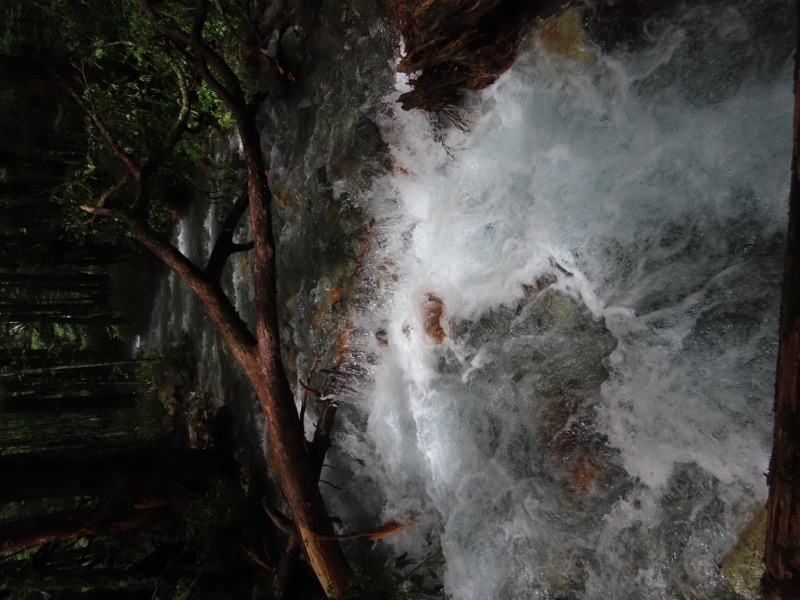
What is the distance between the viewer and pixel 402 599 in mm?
3842

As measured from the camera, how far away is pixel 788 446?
1.90 meters

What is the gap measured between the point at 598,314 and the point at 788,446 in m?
1.58

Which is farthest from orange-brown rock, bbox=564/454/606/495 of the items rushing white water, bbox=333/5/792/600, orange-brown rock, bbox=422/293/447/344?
orange-brown rock, bbox=422/293/447/344

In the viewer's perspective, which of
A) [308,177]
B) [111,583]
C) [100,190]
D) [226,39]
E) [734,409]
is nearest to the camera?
[734,409]

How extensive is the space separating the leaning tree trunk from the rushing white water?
76 centimetres

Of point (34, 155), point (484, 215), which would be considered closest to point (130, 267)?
point (34, 155)

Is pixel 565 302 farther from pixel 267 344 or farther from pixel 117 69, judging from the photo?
pixel 117 69

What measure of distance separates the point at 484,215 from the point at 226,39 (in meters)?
4.61

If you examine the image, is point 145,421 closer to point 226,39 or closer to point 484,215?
point 226,39

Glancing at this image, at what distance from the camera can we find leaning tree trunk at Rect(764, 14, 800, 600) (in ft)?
6.12

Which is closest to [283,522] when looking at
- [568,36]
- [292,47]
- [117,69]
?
[568,36]

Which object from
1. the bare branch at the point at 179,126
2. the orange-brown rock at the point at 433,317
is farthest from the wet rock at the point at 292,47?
the orange-brown rock at the point at 433,317

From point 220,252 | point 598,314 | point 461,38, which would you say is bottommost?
point 598,314

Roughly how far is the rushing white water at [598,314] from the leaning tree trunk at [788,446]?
76cm
